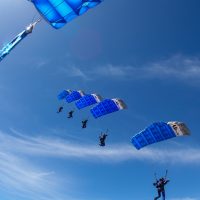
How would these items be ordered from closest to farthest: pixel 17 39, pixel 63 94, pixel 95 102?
pixel 17 39 < pixel 95 102 < pixel 63 94

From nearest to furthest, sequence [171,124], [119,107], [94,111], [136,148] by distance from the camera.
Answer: [171,124], [136,148], [119,107], [94,111]

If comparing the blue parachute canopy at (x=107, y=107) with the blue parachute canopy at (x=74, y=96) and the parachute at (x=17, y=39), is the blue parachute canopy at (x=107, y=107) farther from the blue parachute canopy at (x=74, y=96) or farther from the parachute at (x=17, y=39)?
the parachute at (x=17, y=39)

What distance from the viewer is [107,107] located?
3938 cm

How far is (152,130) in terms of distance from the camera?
101ft

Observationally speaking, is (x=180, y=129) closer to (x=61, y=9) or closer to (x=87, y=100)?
(x=61, y=9)

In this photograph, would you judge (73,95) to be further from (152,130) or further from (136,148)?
(152,130)

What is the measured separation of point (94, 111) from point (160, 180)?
1301 centimetres

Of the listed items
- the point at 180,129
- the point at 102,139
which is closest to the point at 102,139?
the point at 102,139

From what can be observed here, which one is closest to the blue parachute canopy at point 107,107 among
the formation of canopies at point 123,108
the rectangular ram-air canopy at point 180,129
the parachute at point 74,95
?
the formation of canopies at point 123,108

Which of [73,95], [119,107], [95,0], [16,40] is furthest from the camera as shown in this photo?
[73,95]

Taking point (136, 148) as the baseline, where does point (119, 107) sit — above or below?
above

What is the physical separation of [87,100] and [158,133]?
15.7m

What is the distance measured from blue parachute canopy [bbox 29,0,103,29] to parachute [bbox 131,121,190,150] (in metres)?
12.1

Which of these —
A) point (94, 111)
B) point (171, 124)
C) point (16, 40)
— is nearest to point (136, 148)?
point (171, 124)
